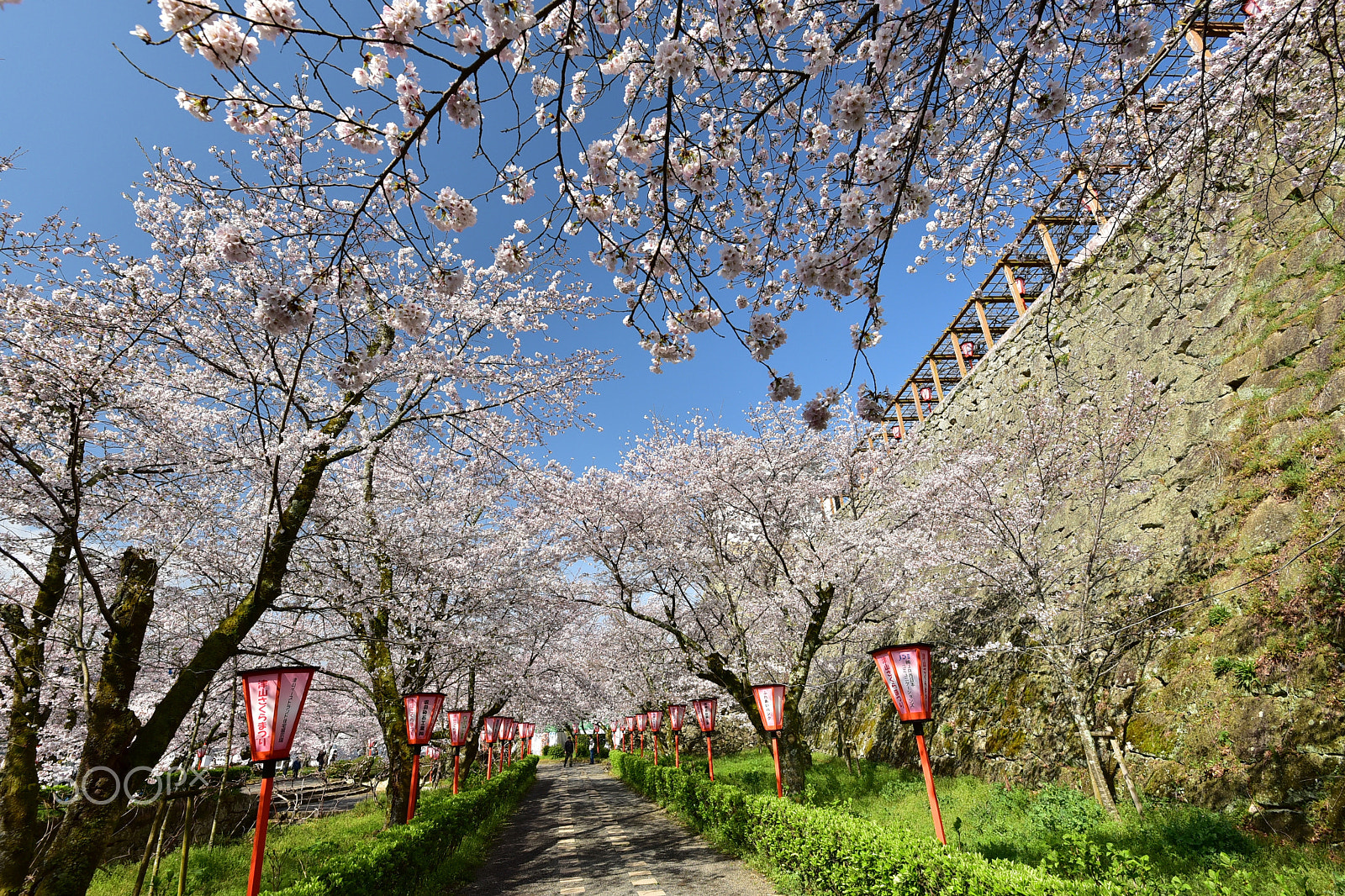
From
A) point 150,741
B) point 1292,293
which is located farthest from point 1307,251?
point 150,741

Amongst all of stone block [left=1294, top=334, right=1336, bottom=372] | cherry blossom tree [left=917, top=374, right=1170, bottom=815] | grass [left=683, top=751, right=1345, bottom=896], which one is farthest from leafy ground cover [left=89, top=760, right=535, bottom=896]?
stone block [left=1294, top=334, right=1336, bottom=372]

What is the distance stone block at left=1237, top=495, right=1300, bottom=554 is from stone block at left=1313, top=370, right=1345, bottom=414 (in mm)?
1394

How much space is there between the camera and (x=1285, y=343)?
8602 millimetres

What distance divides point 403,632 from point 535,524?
3.28 metres

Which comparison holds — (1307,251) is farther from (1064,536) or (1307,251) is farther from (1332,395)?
(1064,536)

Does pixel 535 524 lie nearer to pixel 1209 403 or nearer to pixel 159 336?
pixel 159 336

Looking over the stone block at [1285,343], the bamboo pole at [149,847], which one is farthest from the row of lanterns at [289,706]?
the stone block at [1285,343]

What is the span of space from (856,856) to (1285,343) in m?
10.2

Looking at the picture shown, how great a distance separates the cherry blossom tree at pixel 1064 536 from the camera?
8148mm

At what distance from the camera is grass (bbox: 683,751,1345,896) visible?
4.50 meters

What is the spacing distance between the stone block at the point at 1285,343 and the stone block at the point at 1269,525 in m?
2.64

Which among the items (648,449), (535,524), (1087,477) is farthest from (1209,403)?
(535,524)

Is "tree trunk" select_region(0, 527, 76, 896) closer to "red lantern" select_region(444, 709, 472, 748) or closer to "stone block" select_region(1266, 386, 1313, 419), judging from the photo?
"red lantern" select_region(444, 709, 472, 748)

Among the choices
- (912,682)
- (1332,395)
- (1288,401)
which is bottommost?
(912,682)
